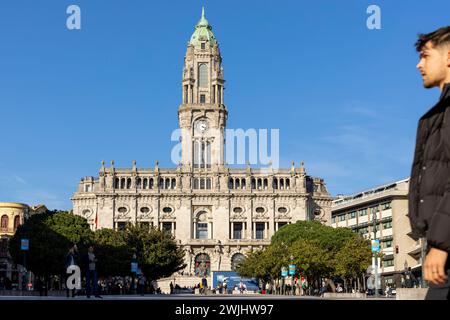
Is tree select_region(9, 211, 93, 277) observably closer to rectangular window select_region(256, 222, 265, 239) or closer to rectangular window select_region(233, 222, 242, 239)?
rectangular window select_region(233, 222, 242, 239)

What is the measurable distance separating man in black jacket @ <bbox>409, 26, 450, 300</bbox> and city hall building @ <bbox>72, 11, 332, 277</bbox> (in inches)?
6156

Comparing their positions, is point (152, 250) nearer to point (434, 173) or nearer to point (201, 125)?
point (201, 125)

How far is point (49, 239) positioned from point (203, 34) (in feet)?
333

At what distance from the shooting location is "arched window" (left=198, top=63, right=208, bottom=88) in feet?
593

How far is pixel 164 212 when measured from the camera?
167625mm

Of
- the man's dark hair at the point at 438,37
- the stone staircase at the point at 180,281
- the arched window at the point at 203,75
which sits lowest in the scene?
the stone staircase at the point at 180,281

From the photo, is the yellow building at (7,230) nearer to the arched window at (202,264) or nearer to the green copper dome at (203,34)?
the arched window at (202,264)

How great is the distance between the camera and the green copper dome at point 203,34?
600 ft

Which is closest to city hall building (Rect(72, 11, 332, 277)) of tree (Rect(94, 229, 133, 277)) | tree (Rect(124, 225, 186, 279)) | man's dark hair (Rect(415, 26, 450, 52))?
tree (Rect(124, 225, 186, 279))

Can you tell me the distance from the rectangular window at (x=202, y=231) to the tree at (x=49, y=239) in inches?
2539

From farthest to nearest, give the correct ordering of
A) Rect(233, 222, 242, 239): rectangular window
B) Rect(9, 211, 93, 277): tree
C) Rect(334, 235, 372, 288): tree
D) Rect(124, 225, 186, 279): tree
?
Rect(233, 222, 242, 239): rectangular window, Rect(124, 225, 186, 279): tree, Rect(9, 211, 93, 277): tree, Rect(334, 235, 372, 288): tree

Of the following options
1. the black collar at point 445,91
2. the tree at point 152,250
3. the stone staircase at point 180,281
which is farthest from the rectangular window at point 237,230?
the black collar at point 445,91
